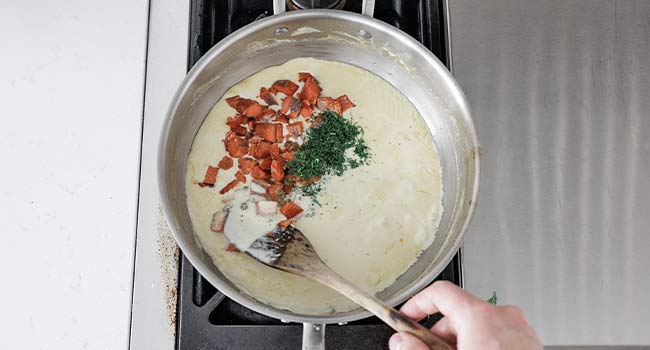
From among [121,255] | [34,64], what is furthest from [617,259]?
[34,64]

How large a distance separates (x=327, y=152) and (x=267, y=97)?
6.9 inches

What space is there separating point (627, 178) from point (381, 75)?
0.57 meters

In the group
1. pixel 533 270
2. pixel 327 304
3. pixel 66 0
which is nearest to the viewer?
pixel 327 304

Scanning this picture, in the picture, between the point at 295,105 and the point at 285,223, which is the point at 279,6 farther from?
the point at 285,223

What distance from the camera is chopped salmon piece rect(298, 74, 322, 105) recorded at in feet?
3.78

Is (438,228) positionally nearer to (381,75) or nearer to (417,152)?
(417,152)

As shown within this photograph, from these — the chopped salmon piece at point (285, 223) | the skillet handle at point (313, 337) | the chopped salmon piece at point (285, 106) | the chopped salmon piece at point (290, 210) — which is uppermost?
the chopped salmon piece at point (285, 106)

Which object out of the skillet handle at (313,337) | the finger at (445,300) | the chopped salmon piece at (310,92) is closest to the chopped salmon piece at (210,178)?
the chopped salmon piece at (310,92)

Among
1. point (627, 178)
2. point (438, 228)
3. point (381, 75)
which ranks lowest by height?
point (438, 228)

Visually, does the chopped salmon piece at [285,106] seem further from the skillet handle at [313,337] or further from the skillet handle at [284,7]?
the skillet handle at [313,337]

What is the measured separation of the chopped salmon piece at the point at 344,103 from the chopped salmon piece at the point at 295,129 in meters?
0.10

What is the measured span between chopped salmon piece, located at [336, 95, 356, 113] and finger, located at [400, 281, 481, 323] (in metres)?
0.46

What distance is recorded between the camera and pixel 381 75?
1.21 meters

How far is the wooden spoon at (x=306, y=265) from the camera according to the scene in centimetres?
78
